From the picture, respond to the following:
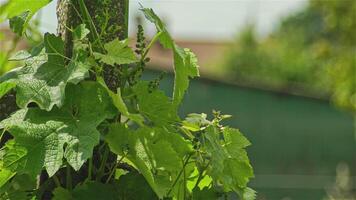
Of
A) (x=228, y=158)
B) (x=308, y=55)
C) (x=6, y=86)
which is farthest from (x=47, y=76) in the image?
(x=308, y=55)

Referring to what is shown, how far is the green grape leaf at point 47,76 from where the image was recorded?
1.38 m

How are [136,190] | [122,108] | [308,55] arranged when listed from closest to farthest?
[122,108], [136,190], [308,55]

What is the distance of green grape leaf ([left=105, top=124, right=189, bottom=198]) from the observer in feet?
4.59

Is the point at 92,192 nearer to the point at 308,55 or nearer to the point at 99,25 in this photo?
the point at 99,25

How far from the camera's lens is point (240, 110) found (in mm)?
16094

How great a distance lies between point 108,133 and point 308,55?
39.4 metres

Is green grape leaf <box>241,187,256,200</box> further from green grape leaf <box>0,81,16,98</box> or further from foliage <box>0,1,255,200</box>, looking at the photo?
green grape leaf <box>0,81,16,98</box>

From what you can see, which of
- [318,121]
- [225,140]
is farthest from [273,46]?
[225,140]

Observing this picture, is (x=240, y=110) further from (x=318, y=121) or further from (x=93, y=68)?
(x=93, y=68)

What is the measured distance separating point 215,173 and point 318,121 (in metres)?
15.5

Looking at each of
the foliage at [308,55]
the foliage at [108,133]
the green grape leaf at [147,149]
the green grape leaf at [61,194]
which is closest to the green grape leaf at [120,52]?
the foliage at [108,133]

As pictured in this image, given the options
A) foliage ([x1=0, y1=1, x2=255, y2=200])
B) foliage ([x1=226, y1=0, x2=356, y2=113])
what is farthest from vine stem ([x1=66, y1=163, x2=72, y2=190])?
foliage ([x1=226, y1=0, x2=356, y2=113])

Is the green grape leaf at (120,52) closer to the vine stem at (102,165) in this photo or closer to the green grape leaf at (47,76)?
the green grape leaf at (47,76)

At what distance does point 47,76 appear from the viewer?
1410 mm
